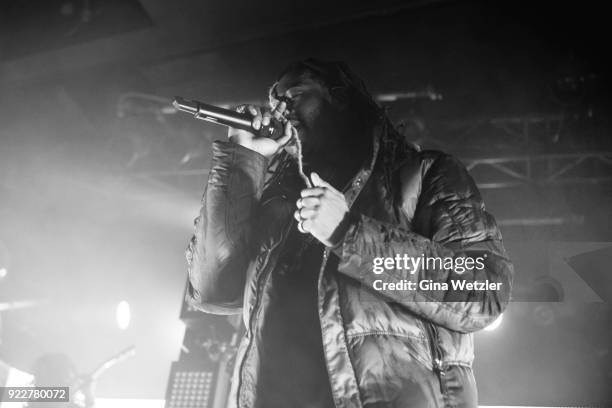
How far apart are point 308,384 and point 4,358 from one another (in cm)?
403

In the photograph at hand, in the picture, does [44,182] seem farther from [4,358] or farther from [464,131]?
[464,131]

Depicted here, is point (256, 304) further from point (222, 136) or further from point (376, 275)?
point (222, 136)

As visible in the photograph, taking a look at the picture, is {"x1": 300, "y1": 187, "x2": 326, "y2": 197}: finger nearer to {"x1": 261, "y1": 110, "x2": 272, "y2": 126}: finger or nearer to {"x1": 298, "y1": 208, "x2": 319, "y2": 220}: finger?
{"x1": 298, "y1": 208, "x2": 319, "y2": 220}: finger

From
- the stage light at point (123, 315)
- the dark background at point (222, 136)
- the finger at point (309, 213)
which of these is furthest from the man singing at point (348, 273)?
the stage light at point (123, 315)

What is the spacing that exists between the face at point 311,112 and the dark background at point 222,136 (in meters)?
1.46

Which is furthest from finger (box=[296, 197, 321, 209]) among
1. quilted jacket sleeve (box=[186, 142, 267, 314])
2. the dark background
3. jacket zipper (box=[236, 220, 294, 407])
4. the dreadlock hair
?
the dark background

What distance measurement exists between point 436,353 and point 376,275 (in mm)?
185

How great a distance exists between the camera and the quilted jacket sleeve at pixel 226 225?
51.1 inches

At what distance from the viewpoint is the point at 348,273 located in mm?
1011

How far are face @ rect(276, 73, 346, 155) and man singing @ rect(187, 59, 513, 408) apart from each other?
0.10m

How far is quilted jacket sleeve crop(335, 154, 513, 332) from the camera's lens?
1002mm

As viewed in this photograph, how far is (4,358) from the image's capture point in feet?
13.8

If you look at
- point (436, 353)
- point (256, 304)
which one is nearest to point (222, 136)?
point (256, 304)

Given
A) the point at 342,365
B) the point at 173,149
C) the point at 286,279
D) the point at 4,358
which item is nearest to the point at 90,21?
the point at 173,149
